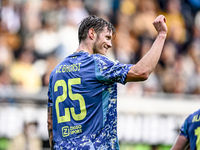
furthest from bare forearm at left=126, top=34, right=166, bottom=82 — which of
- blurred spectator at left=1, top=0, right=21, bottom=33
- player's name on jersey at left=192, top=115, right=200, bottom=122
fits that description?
blurred spectator at left=1, top=0, right=21, bottom=33

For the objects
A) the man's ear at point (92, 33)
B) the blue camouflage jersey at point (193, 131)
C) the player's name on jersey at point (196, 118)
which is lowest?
the blue camouflage jersey at point (193, 131)

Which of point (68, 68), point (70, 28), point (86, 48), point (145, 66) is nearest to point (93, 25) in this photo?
point (86, 48)

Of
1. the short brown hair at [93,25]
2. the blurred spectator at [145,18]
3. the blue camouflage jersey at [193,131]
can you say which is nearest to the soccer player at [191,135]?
the blue camouflage jersey at [193,131]

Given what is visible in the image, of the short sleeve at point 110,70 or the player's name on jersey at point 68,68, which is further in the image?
the player's name on jersey at point 68,68

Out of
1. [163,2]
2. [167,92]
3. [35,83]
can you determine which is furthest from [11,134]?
[163,2]

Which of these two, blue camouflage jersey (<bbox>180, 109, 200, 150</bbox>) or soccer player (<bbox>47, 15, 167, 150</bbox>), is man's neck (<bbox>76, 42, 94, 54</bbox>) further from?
blue camouflage jersey (<bbox>180, 109, 200, 150</bbox>)

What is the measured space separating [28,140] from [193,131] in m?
5.77

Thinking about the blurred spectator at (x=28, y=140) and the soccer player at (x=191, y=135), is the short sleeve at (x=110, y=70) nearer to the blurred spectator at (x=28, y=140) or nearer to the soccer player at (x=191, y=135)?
the soccer player at (x=191, y=135)

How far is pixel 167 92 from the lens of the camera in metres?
11.2

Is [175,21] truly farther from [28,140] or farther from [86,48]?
[86,48]

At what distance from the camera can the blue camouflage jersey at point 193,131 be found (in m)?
4.43

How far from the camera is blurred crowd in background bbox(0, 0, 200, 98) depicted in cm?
1026

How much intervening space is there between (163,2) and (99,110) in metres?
10.7

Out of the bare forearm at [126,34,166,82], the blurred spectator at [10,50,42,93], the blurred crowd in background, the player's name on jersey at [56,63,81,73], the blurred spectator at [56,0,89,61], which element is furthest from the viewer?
the blurred spectator at [56,0,89,61]
